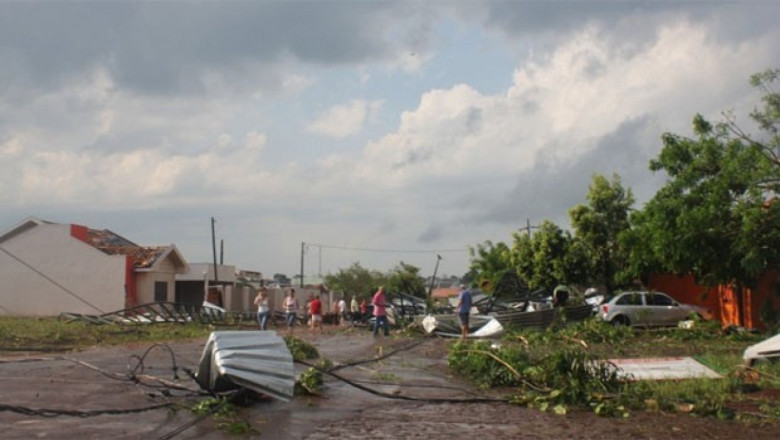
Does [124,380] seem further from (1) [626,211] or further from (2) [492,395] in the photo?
(1) [626,211]

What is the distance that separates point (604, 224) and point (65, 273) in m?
27.4

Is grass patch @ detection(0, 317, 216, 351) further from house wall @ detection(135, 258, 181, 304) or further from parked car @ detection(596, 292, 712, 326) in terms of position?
parked car @ detection(596, 292, 712, 326)

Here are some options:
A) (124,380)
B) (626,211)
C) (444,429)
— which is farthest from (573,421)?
(626,211)

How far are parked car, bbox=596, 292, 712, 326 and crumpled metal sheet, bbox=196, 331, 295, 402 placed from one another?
19.8m

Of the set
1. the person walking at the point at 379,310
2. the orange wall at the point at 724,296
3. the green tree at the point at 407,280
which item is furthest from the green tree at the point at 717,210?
the green tree at the point at 407,280

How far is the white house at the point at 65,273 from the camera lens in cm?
4091

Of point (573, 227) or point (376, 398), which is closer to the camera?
point (376, 398)

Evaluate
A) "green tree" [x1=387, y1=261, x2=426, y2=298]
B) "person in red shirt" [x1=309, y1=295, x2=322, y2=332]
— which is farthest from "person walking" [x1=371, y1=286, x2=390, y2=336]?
"green tree" [x1=387, y1=261, x2=426, y2=298]

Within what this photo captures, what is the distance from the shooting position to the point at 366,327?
32.6 metres

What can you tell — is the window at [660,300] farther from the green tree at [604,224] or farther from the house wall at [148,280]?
the house wall at [148,280]

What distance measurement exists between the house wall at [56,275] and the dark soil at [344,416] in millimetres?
27644

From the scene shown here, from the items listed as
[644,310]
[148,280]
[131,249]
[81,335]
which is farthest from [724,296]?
[131,249]

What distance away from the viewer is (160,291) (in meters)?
43.2

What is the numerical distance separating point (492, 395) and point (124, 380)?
5.62 meters
